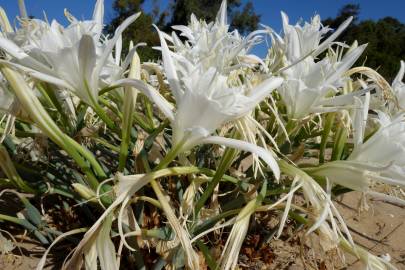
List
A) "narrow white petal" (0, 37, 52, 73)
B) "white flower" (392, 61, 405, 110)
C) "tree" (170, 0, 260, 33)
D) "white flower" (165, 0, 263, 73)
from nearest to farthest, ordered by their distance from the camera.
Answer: "narrow white petal" (0, 37, 52, 73)
"white flower" (165, 0, 263, 73)
"white flower" (392, 61, 405, 110)
"tree" (170, 0, 260, 33)

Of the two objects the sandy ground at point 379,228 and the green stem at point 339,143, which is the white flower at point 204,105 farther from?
the sandy ground at point 379,228

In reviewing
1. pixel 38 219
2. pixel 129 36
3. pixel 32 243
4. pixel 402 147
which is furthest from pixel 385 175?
pixel 129 36

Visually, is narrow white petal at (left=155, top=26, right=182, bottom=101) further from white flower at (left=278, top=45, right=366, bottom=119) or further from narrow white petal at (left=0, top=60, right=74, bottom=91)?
white flower at (left=278, top=45, right=366, bottom=119)

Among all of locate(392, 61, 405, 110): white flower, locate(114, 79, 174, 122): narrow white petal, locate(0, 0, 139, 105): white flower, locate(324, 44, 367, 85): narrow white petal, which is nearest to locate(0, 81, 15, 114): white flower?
locate(0, 0, 139, 105): white flower

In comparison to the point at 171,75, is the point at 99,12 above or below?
above

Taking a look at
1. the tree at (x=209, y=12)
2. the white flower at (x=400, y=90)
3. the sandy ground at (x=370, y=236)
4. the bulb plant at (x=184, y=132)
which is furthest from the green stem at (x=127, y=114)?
the tree at (x=209, y=12)

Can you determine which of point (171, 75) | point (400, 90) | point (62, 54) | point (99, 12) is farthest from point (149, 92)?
point (400, 90)

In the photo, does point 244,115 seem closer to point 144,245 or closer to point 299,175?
point 299,175

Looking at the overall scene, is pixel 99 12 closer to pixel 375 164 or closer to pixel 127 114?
pixel 127 114
